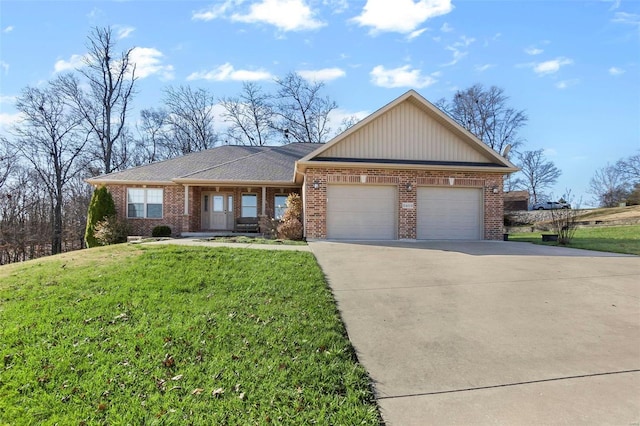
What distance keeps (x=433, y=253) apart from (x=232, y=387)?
784cm

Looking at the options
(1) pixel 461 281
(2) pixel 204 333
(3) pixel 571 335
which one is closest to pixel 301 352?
(2) pixel 204 333

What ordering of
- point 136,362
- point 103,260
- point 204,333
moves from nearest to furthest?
point 136,362
point 204,333
point 103,260

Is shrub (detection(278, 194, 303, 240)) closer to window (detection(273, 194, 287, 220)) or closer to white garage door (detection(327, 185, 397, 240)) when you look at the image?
white garage door (detection(327, 185, 397, 240))

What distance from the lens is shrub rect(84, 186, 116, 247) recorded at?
50.8 ft

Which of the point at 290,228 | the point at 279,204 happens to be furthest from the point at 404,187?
the point at 279,204

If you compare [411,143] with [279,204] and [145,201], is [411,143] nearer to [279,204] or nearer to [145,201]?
[279,204]

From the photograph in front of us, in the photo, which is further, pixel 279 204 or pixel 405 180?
A: pixel 279 204

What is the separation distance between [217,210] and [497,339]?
16.0m

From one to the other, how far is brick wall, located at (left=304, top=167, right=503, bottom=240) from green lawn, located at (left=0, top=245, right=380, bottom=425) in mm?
6090

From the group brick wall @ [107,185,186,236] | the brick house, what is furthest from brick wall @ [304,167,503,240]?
brick wall @ [107,185,186,236]

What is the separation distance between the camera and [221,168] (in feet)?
58.1

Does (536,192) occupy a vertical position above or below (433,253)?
above

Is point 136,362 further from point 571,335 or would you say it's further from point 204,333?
point 571,335

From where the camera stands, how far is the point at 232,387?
10.7 ft
